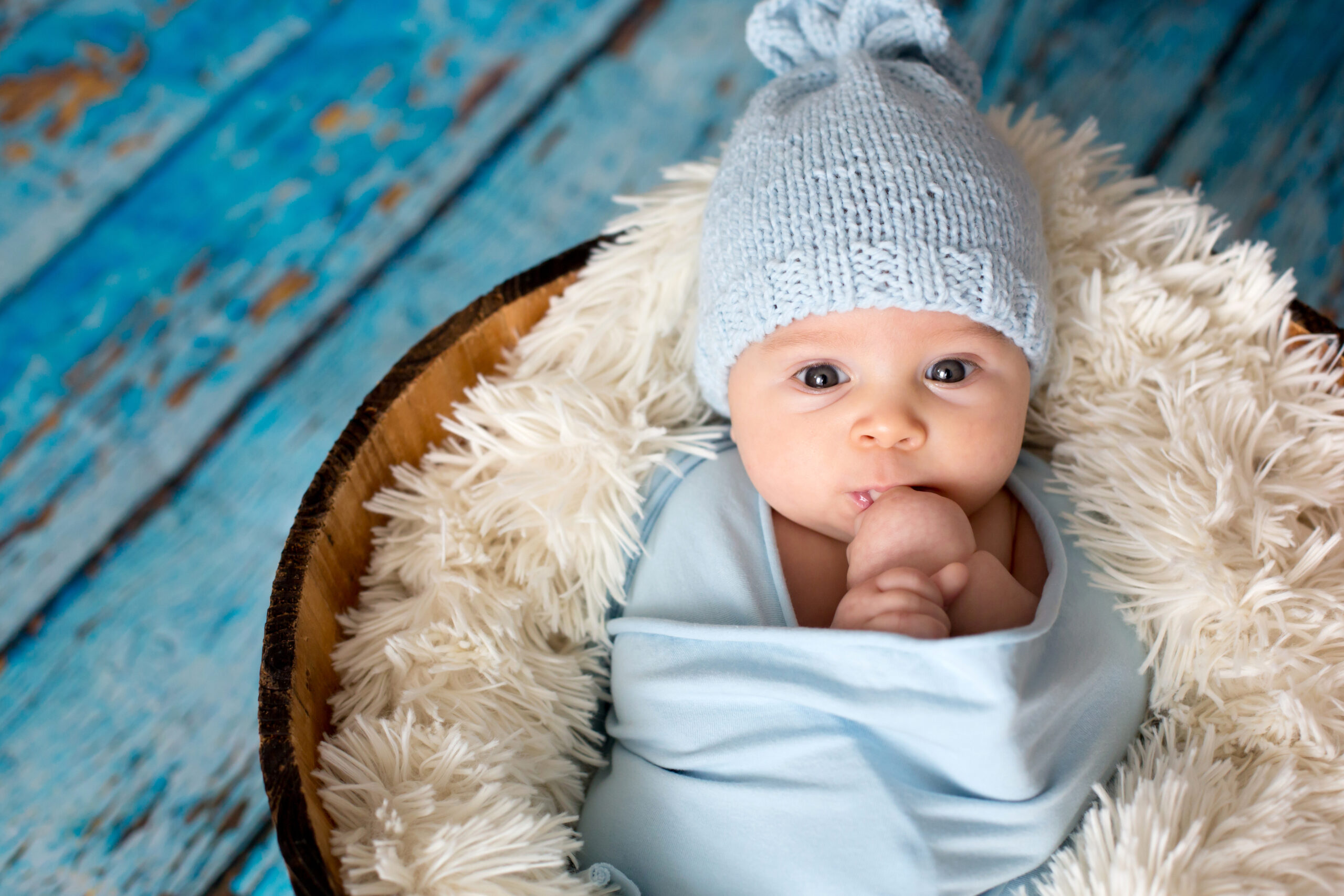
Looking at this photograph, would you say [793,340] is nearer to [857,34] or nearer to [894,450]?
[894,450]

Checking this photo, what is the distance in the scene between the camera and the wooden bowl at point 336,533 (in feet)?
2.24

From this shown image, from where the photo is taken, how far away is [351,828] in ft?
2.42

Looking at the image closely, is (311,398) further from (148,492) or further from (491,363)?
(491,363)

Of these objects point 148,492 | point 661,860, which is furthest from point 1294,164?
point 148,492

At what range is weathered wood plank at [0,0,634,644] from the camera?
4.46ft

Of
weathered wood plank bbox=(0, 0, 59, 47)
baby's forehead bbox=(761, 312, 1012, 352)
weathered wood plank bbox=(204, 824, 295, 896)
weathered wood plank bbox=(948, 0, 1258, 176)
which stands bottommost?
weathered wood plank bbox=(204, 824, 295, 896)

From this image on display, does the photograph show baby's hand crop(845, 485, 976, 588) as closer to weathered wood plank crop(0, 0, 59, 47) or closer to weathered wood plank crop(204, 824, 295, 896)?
weathered wood plank crop(204, 824, 295, 896)

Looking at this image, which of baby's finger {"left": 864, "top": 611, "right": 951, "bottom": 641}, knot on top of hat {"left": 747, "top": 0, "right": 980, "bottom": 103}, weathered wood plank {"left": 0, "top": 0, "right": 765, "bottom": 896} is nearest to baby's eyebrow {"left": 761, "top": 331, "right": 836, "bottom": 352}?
baby's finger {"left": 864, "top": 611, "right": 951, "bottom": 641}

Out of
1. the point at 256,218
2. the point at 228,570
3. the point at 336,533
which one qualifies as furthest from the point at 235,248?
the point at 336,533

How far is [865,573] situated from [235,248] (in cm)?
115

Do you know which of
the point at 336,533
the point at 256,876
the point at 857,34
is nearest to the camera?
the point at 336,533

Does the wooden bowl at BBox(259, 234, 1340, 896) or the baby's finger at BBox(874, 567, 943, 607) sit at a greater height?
the baby's finger at BBox(874, 567, 943, 607)

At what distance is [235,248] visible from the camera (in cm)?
150

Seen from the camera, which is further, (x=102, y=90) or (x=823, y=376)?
(x=102, y=90)
